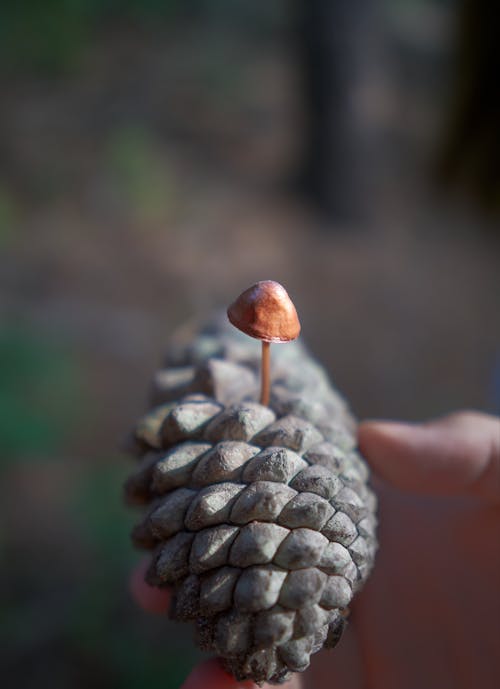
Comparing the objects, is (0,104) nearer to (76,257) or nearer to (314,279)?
(76,257)

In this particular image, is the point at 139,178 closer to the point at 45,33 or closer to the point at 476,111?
the point at 45,33

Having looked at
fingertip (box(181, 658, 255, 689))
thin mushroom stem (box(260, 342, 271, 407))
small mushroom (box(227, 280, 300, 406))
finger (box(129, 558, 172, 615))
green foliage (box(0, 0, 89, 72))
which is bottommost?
finger (box(129, 558, 172, 615))

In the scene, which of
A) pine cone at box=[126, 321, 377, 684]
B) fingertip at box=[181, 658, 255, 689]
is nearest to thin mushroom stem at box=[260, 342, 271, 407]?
pine cone at box=[126, 321, 377, 684]

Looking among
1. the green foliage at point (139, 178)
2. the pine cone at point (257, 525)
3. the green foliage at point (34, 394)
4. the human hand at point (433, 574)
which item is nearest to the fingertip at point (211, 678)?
the pine cone at point (257, 525)

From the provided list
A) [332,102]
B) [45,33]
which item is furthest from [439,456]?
[45,33]

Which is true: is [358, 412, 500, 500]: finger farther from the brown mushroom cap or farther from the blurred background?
the blurred background

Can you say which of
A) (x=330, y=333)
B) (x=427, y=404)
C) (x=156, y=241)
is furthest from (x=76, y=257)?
(x=427, y=404)

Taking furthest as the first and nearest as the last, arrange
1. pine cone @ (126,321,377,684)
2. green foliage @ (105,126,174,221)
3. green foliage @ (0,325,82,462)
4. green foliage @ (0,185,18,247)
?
green foliage @ (105,126,174,221) → green foliage @ (0,185,18,247) → green foliage @ (0,325,82,462) → pine cone @ (126,321,377,684)
